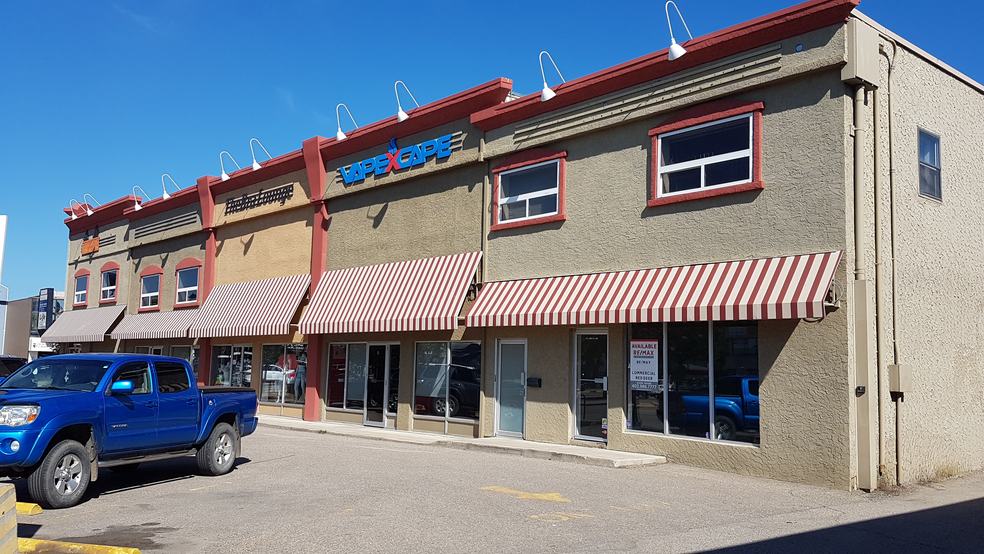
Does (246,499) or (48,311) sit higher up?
(48,311)

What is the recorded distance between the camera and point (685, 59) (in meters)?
14.6

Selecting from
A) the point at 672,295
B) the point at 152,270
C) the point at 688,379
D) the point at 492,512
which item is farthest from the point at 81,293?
the point at 492,512

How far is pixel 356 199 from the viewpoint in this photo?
74.3ft

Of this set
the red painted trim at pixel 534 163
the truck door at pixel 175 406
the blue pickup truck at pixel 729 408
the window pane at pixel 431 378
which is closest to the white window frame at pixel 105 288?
the window pane at pixel 431 378

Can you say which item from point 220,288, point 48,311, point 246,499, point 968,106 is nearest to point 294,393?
point 220,288

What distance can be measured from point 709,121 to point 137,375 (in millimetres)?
10288

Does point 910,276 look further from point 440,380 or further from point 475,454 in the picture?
point 440,380

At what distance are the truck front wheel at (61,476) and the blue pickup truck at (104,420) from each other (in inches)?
0.5

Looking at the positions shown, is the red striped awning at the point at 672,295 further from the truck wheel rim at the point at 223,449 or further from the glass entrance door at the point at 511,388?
the truck wheel rim at the point at 223,449

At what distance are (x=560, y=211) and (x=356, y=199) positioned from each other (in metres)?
7.89

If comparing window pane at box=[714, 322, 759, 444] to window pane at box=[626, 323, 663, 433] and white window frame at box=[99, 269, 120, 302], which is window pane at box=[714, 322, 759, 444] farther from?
white window frame at box=[99, 269, 120, 302]

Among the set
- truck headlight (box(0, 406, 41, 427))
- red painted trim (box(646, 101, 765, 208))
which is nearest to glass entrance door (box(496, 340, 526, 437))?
red painted trim (box(646, 101, 765, 208))

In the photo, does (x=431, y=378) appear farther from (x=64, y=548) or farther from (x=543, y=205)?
(x=64, y=548)

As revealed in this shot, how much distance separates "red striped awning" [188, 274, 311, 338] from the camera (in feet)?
76.9
